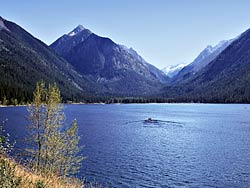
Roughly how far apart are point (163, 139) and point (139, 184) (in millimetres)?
47159

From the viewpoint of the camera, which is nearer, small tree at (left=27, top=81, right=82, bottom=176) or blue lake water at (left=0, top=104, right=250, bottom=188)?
small tree at (left=27, top=81, right=82, bottom=176)

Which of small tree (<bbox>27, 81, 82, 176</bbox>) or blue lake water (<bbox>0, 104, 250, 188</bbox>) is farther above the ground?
small tree (<bbox>27, 81, 82, 176</bbox>)

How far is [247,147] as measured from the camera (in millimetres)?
75812

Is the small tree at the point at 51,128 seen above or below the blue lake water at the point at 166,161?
above

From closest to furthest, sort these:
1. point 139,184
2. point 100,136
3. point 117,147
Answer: point 139,184 < point 117,147 < point 100,136

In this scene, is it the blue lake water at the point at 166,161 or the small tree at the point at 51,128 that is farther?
the blue lake water at the point at 166,161

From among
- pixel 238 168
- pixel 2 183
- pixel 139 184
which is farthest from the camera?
pixel 238 168

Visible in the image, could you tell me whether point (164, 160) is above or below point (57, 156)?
below

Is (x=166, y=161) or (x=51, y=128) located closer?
(x=51, y=128)

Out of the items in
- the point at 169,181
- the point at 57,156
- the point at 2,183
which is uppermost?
the point at 2,183

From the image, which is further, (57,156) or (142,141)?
(142,141)

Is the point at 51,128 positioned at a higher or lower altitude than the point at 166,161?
higher

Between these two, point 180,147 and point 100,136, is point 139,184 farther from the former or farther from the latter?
point 100,136

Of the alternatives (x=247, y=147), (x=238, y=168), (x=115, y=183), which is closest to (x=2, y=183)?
(x=115, y=183)
